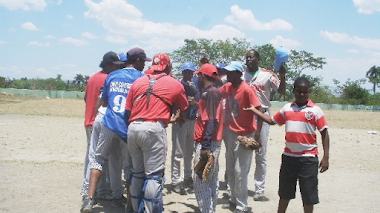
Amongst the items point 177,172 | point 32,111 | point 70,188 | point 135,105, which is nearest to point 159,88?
point 135,105

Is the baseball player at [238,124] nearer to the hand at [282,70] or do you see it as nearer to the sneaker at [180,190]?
the hand at [282,70]

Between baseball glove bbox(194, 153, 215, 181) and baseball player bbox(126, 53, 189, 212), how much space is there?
53 cm

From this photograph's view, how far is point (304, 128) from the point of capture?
4.44 meters

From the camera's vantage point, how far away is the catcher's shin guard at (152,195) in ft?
14.1

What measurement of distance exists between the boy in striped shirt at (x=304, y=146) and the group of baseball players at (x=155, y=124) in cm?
20

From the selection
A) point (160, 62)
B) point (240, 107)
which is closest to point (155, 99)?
point (160, 62)

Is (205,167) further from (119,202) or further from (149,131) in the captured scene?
(119,202)

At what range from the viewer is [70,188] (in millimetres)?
6168

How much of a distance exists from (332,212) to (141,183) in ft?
9.96

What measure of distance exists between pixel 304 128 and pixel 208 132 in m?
1.19

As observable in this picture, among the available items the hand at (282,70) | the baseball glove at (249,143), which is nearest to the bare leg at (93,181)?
the baseball glove at (249,143)

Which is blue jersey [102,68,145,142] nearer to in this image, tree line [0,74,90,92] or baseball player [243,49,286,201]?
baseball player [243,49,286,201]

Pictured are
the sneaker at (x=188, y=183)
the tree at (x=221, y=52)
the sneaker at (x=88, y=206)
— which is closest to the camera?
the sneaker at (x=88, y=206)

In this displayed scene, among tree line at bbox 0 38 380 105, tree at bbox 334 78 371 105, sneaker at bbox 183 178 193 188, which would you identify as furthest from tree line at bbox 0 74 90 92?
sneaker at bbox 183 178 193 188
